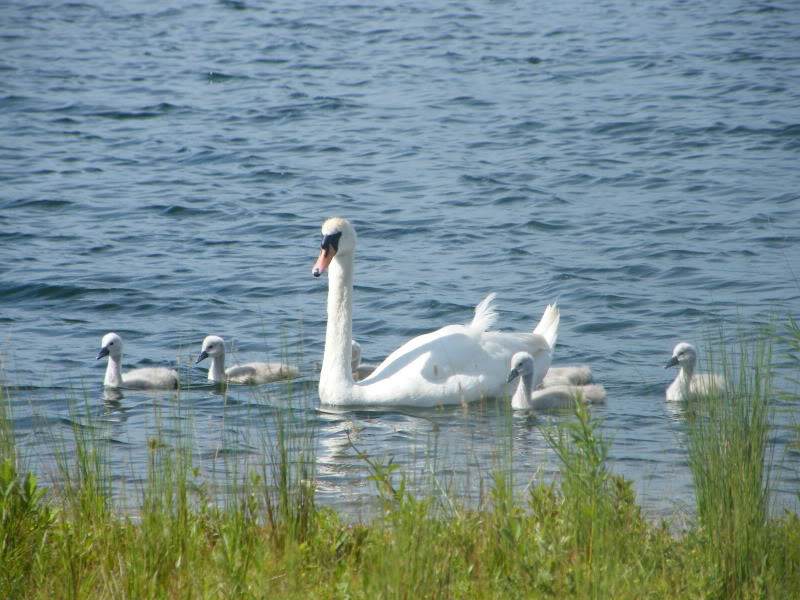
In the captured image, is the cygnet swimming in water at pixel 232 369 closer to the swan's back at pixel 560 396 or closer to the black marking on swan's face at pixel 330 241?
the black marking on swan's face at pixel 330 241

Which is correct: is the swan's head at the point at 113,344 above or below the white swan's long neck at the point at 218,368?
above

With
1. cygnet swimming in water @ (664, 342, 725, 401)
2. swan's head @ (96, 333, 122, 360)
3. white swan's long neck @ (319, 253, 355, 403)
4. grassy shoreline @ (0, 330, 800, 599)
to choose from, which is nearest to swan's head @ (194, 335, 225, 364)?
swan's head @ (96, 333, 122, 360)

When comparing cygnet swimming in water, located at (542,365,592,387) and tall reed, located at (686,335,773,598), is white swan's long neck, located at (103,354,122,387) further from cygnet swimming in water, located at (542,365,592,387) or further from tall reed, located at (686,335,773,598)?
tall reed, located at (686,335,773,598)

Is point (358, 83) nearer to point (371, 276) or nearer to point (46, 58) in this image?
point (46, 58)

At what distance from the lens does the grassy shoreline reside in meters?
4.80

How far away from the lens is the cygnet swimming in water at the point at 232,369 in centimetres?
1022

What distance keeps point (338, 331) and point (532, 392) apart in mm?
1706

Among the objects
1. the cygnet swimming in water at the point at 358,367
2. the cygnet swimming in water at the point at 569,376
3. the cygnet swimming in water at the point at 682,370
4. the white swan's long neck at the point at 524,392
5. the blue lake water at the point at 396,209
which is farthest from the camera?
the cygnet swimming in water at the point at 358,367

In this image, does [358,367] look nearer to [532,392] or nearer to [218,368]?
[218,368]

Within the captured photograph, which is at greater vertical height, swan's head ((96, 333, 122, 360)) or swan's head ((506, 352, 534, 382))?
swan's head ((96, 333, 122, 360))

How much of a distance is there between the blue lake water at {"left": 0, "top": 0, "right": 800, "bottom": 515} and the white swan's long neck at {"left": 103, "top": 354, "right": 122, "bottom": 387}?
0.85 ft

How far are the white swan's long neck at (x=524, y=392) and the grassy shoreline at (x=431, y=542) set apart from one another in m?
4.26

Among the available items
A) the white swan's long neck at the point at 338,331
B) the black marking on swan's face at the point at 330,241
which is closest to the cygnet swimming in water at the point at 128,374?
the white swan's long neck at the point at 338,331

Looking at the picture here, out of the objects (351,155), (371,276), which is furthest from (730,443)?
(351,155)
